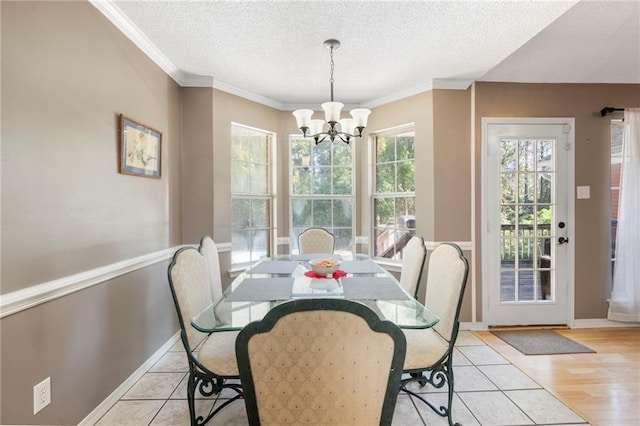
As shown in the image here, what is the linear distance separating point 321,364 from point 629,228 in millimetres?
3869

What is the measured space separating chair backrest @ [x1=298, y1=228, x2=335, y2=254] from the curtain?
299 centimetres

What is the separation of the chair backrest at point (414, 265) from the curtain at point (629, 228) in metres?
2.49

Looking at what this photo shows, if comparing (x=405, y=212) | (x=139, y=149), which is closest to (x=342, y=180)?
(x=405, y=212)

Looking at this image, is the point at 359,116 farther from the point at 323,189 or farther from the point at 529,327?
the point at 529,327

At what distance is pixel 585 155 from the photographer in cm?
319

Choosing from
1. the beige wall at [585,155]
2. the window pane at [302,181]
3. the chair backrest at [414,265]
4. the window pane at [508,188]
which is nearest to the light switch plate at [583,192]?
the beige wall at [585,155]

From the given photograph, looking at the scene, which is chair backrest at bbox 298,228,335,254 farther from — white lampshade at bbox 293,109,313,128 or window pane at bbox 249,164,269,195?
white lampshade at bbox 293,109,313,128

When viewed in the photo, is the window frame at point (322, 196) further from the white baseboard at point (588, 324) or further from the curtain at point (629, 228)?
the curtain at point (629, 228)

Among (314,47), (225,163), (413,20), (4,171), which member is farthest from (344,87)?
(4,171)

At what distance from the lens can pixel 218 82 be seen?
3.12 m

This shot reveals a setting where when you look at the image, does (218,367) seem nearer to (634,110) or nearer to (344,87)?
(344,87)

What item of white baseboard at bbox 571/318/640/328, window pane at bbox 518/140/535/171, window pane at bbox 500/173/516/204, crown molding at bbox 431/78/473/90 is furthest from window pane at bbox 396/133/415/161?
white baseboard at bbox 571/318/640/328

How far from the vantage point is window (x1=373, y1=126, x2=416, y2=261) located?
3.51 metres

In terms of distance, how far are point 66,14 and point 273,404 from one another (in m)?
Result: 2.12
